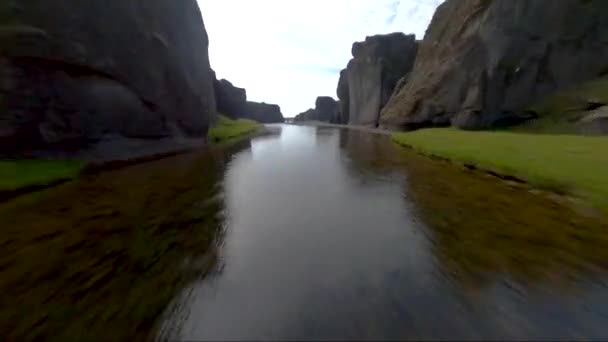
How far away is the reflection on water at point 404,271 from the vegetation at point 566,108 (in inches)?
1435

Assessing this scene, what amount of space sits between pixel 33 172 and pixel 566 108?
60.7m

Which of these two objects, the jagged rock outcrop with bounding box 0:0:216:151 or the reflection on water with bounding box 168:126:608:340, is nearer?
the reflection on water with bounding box 168:126:608:340

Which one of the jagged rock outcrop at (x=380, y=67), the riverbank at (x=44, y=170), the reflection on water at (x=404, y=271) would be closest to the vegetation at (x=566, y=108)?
the reflection on water at (x=404, y=271)

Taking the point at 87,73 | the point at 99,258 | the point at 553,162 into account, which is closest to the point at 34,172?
the point at 87,73

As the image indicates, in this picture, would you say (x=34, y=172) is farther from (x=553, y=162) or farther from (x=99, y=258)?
(x=553, y=162)

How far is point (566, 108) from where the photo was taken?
45094mm

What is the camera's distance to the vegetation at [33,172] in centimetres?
1722

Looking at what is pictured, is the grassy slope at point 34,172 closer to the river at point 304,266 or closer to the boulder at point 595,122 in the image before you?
the river at point 304,266

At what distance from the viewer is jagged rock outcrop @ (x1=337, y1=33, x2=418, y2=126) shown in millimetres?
103312

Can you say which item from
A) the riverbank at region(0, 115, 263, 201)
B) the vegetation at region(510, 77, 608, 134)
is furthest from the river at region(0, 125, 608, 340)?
the vegetation at region(510, 77, 608, 134)

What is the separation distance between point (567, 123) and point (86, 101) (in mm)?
55153

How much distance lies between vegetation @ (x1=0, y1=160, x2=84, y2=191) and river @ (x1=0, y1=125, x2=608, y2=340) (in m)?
2.99

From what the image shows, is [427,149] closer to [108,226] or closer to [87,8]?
[108,226]

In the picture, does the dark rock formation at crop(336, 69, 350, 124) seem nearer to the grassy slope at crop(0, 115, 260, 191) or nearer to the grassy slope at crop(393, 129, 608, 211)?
the grassy slope at crop(393, 129, 608, 211)
